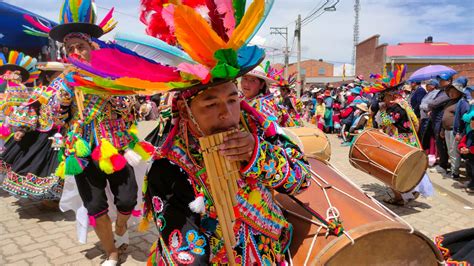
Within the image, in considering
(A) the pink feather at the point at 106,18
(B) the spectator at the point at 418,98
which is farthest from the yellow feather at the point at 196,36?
(B) the spectator at the point at 418,98

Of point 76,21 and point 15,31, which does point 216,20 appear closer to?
point 76,21

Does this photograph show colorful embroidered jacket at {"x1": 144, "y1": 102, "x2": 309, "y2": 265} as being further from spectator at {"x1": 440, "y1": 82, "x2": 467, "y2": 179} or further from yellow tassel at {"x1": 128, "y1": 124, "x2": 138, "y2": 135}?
spectator at {"x1": 440, "y1": 82, "x2": 467, "y2": 179}

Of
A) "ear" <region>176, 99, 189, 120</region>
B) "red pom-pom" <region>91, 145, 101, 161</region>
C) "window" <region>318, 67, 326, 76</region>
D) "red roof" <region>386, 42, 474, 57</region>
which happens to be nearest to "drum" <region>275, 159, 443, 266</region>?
"ear" <region>176, 99, 189, 120</region>

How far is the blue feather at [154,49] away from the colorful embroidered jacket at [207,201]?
0.39m

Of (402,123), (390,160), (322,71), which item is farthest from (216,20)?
(322,71)

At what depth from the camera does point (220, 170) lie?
54.6 inches

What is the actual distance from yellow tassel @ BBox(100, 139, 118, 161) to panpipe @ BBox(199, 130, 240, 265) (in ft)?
6.02

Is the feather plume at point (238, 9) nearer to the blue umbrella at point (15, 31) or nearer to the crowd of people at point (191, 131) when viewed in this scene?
the crowd of people at point (191, 131)

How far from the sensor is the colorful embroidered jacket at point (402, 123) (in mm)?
4988

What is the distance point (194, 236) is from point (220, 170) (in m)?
0.30

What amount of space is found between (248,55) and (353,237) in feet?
3.31

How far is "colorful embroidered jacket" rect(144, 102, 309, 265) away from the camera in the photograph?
139cm

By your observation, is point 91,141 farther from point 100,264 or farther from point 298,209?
point 298,209

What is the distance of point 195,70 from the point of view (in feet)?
3.82
